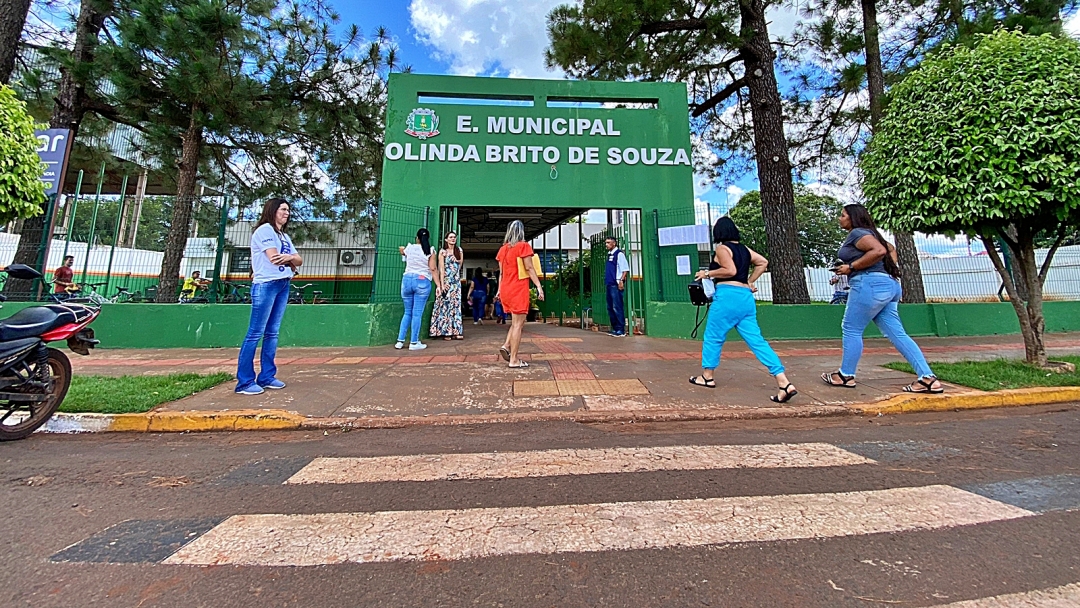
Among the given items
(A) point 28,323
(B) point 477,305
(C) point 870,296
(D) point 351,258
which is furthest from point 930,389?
(D) point 351,258

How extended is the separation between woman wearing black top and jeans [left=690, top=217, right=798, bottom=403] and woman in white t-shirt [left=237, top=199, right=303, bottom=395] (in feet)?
13.0

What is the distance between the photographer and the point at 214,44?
24.9ft

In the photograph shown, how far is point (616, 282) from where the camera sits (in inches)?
360

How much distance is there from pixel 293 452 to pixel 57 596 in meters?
1.56

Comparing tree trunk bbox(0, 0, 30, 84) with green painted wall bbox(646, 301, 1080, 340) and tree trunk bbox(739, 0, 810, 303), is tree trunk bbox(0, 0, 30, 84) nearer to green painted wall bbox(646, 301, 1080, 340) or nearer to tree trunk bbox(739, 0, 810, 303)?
green painted wall bbox(646, 301, 1080, 340)

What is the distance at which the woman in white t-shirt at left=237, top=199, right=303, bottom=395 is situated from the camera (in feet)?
13.6

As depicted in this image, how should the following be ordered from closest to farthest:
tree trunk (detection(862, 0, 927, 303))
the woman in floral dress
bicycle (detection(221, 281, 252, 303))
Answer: bicycle (detection(221, 281, 252, 303))
the woman in floral dress
tree trunk (detection(862, 0, 927, 303))

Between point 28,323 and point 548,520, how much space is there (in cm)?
392

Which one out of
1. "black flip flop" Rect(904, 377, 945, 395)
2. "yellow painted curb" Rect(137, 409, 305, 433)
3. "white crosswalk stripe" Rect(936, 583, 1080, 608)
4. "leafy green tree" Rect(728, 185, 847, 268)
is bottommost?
"white crosswalk stripe" Rect(936, 583, 1080, 608)

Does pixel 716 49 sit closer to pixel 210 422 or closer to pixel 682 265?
pixel 682 265

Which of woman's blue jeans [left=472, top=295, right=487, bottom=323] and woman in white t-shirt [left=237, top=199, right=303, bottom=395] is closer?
woman in white t-shirt [left=237, top=199, right=303, bottom=395]

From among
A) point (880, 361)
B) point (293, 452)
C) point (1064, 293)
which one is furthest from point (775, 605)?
point (1064, 293)

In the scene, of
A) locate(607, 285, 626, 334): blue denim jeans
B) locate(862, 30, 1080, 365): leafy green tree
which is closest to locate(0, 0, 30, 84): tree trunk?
locate(607, 285, 626, 334): blue denim jeans

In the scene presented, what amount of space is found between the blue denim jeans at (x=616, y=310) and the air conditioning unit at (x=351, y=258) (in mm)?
6183
